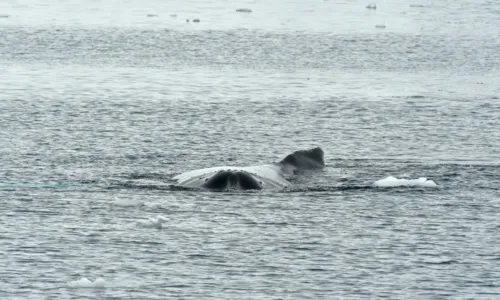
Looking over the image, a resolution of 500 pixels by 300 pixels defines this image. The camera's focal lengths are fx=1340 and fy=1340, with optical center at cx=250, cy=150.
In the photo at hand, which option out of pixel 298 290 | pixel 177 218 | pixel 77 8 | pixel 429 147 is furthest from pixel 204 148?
pixel 77 8

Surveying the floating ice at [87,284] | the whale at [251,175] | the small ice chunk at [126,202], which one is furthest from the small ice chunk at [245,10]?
the floating ice at [87,284]

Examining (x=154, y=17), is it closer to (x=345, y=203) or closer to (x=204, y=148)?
(x=204, y=148)

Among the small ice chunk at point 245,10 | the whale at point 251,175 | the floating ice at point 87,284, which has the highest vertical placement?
the small ice chunk at point 245,10

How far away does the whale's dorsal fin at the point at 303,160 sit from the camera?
117 feet

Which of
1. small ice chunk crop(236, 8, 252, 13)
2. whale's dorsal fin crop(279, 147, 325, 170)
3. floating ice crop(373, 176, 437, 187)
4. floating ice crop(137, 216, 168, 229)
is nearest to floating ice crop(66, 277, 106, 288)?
floating ice crop(137, 216, 168, 229)

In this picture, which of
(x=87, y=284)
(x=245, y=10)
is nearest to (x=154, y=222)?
(x=87, y=284)

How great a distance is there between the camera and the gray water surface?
25.0 metres

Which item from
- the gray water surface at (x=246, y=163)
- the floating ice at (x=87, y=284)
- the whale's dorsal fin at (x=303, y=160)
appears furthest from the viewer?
the whale's dorsal fin at (x=303, y=160)

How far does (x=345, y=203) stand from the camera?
3128 cm

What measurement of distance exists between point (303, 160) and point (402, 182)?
3.19m

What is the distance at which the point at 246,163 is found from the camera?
36531 mm

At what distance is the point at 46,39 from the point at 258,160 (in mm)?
41179

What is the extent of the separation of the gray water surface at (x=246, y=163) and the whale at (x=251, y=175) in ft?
1.34

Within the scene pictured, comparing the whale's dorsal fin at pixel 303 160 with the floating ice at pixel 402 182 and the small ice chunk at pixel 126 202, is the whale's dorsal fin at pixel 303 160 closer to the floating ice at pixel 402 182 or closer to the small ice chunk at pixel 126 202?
the floating ice at pixel 402 182
